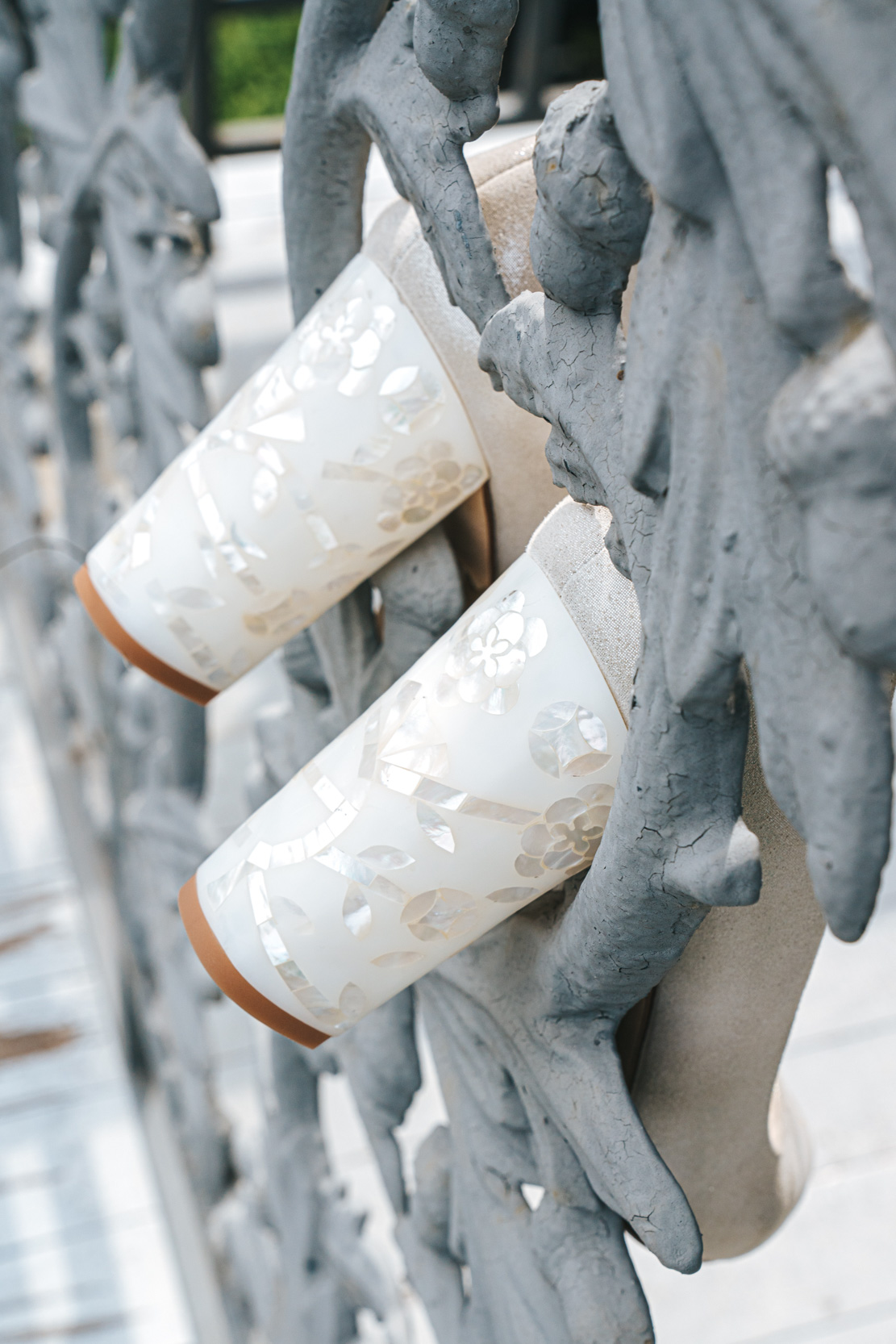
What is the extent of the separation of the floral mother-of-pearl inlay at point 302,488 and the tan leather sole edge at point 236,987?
90 millimetres

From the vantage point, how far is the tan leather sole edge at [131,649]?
42 centimetres

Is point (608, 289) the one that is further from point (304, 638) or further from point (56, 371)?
point (56, 371)

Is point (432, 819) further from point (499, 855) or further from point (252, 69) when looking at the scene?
point (252, 69)

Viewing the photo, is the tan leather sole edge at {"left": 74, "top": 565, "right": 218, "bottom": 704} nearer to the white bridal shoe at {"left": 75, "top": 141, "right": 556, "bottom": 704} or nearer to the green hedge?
the white bridal shoe at {"left": 75, "top": 141, "right": 556, "bottom": 704}

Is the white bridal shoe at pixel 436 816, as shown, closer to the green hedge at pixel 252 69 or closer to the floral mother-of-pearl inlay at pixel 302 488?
the floral mother-of-pearl inlay at pixel 302 488

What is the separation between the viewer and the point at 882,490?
0.18 metres

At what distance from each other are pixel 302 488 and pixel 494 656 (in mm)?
94

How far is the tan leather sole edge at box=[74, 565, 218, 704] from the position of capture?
42 centimetres

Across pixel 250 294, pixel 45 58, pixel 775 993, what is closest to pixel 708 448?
pixel 775 993

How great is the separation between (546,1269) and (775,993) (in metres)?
0.12

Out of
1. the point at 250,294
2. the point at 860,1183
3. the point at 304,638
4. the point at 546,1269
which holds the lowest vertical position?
the point at 860,1183

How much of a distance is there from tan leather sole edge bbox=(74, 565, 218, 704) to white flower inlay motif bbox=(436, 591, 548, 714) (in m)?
0.13

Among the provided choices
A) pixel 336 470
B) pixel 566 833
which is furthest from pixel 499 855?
pixel 336 470

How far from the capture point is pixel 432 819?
0.33 meters
